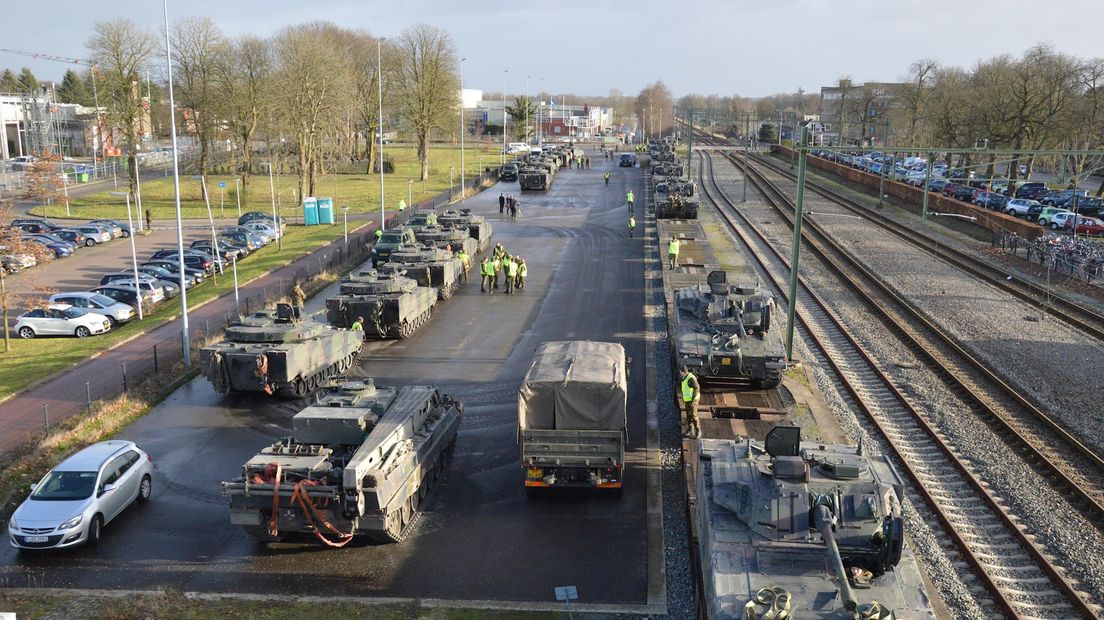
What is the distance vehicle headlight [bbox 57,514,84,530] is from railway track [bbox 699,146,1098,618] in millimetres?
14060

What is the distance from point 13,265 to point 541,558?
32.6 m

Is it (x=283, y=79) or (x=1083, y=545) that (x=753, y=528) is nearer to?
(x=1083, y=545)

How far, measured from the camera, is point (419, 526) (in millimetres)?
15312

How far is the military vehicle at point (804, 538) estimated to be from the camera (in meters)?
9.59

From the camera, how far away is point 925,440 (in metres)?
19.1

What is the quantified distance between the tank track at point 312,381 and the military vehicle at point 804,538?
1219cm

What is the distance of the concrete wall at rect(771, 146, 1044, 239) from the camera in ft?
147

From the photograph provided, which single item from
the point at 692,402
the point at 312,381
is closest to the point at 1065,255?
the point at 692,402

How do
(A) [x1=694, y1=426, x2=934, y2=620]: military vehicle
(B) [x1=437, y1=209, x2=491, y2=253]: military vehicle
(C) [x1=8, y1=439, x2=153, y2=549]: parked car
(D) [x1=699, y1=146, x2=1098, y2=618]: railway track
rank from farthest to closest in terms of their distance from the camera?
(B) [x1=437, y1=209, x2=491, y2=253]: military vehicle < (C) [x1=8, y1=439, x2=153, y2=549]: parked car < (D) [x1=699, y1=146, x2=1098, y2=618]: railway track < (A) [x1=694, y1=426, x2=934, y2=620]: military vehicle

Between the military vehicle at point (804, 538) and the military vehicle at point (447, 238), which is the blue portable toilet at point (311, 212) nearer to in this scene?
the military vehicle at point (447, 238)

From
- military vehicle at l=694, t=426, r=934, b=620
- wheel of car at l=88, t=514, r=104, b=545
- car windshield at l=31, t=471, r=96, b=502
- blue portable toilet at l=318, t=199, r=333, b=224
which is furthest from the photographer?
blue portable toilet at l=318, t=199, r=333, b=224

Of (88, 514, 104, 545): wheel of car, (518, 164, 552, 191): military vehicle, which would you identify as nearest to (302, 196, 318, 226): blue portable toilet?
(518, 164, 552, 191): military vehicle

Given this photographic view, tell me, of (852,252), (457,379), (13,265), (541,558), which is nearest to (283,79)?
(13,265)

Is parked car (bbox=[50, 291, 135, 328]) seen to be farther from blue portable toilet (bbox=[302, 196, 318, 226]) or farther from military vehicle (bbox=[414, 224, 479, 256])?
blue portable toilet (bbox=[302, 196, 318, 226])
